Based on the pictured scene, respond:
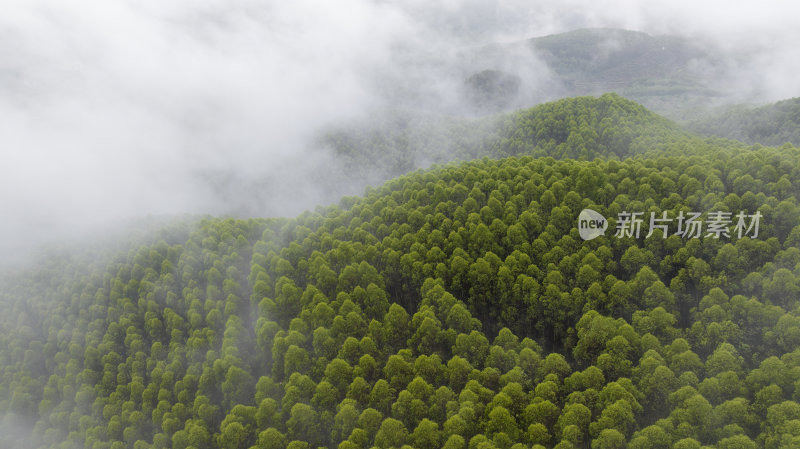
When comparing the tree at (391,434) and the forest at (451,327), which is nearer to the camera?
the forest at (451,327)

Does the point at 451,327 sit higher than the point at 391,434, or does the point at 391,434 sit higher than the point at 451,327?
the point at 451,327

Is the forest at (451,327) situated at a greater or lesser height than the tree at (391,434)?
greater

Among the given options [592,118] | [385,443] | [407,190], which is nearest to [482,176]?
[407,190]

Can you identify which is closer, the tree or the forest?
the forest

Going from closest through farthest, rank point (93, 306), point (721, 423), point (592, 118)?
point (721, 423) → point (93, 306) → point (592, 118)

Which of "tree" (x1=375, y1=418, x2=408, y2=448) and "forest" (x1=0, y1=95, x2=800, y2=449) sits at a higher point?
"forest" (x1=0, y1=95, x2=800, y2=449)

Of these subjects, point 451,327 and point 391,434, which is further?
point 451,327

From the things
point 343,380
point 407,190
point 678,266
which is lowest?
point 343,380

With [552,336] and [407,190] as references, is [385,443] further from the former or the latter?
[407,190]
